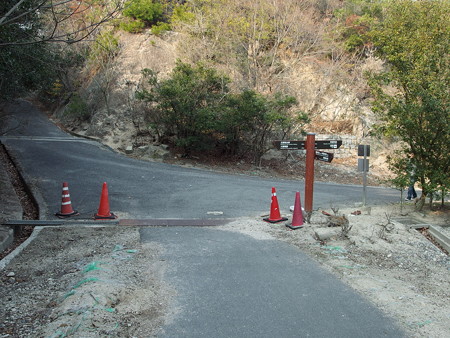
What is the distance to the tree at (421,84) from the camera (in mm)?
9773

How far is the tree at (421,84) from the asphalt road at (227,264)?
2812 mm

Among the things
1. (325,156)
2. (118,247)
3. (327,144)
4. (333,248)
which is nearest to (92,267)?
(118,247)

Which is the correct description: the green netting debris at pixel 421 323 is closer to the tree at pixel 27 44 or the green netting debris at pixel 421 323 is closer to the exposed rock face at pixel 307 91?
the tree at pixel 27 44

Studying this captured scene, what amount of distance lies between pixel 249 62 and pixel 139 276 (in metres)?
22.0

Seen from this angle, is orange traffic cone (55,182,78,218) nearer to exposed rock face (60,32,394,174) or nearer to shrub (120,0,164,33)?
exposed rock face (60,32,394,174)

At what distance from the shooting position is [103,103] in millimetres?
27391

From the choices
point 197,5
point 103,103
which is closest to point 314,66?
point 197,5

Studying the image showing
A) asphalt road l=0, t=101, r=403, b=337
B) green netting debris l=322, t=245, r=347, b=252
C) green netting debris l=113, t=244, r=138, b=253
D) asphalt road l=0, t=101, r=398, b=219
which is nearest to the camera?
asphalt road l=0, t=101, r=403, b=337

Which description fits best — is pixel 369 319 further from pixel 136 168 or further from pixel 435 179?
pixel 136 168

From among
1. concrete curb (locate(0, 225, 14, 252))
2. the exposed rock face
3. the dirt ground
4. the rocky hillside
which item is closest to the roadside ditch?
concrete curb (locate(0, 225, 14, 252))

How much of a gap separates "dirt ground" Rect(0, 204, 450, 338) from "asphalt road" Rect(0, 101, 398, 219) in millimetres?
1802

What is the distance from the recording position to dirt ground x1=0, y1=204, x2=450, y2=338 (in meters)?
4.29

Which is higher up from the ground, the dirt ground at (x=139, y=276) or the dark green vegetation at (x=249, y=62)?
the dark green vegetation at (x=249, y=62)

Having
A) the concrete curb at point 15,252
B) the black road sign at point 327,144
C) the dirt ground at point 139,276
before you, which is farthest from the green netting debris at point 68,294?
the black road sign at point 327,144
